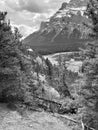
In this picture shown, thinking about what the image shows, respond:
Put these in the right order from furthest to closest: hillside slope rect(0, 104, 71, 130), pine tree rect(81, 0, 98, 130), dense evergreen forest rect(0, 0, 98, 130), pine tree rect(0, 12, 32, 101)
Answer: pine tree rect(0, 12, 32, 101) → dense evergreen forest rect(0, 0, 98, 130) → pine tree rect(81, 0, 98, 130) → hillside slope rect(0, 104, 71, 130)

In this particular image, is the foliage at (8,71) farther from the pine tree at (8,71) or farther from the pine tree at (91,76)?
the pine tree at (91,76)

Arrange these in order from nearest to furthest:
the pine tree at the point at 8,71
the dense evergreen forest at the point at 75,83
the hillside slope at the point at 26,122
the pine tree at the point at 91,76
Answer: the hillside slope at the point at 26,122 < the pine tree at the point at 91,76 < the dense evergreen forest at the point at 75,83 < the pine tree at the point at 8,71

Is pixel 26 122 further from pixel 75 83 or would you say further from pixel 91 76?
pixel 91 76

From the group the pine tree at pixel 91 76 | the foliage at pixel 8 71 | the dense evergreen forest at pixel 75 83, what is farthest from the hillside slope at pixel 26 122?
the pine tree at pixel 91 76

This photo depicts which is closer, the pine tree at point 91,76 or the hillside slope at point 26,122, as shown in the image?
the hillside slope at point 26,122

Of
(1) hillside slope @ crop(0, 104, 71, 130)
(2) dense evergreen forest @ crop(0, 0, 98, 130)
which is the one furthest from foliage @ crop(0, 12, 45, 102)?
(1) hillside slope @ crop(0, 104, 71, 130)

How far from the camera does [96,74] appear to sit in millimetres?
10914

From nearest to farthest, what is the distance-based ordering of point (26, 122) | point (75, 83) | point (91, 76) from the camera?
point (91, 76), point (26, 122), point (75, 83)

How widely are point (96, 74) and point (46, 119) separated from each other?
16.5 ft

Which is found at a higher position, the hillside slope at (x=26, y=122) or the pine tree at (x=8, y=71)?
the pine tree at (x=8, y=71)

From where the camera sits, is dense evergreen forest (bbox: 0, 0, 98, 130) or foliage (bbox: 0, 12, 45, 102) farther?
foliage (bbox: 0, 12, 45, 102)

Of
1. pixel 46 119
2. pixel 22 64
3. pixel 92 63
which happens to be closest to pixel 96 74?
pixel 92 63

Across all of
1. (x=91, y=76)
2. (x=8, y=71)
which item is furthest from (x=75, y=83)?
(x=8, y=71)

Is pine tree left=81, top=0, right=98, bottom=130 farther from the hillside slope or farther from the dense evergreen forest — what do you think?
the hillside slope
